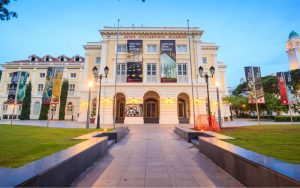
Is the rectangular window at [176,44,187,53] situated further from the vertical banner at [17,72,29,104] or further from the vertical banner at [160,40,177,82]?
the vertical banner at [17,72,29,104]

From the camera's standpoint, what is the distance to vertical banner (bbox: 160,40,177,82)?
26781mm

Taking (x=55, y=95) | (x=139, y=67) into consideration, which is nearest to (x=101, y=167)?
(x=55, y=95)

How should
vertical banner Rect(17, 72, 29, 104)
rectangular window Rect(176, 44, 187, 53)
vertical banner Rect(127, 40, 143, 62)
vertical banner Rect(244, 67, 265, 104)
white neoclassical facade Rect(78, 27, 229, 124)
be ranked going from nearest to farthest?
1. vertical banner Rect(244, 67, 265, 104)
2. vertical banner Rect(17, 72, 29, 104)
3. white neoclassical facade Rect(78, 27, 229, 124)
4. vertical banner Rect(127, 40, 143, 62)
5. rectangular window Rect(176, 44, 187, 53)

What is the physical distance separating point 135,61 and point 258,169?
2525 centimetres

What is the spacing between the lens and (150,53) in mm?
28609

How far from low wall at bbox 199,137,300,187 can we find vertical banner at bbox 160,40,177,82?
2191 centimetres

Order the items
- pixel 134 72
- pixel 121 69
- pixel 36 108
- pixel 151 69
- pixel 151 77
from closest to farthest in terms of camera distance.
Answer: pixel 134 72 → pixel 151 77 → pixel 151 69 → pixel 121 69 → pixel 36 108

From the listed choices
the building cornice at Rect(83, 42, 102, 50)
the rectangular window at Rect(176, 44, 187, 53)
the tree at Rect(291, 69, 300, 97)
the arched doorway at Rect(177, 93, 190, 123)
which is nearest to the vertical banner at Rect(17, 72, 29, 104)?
the building cornice at Rect(83, 42, 102, 50)

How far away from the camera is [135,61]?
27125mm

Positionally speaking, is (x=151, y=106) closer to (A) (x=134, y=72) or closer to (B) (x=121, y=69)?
(A) (x=134, y=72)

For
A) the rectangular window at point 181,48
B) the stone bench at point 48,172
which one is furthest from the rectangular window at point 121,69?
the stone bench at point 48,172

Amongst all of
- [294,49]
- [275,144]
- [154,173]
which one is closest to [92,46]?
[154,173]

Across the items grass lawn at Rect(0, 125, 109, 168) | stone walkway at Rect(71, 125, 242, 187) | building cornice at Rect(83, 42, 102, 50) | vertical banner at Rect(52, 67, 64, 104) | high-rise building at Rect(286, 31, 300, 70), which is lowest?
stone walkway at Rect(71, 125, 242, 187)

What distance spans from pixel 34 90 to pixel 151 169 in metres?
46.6
